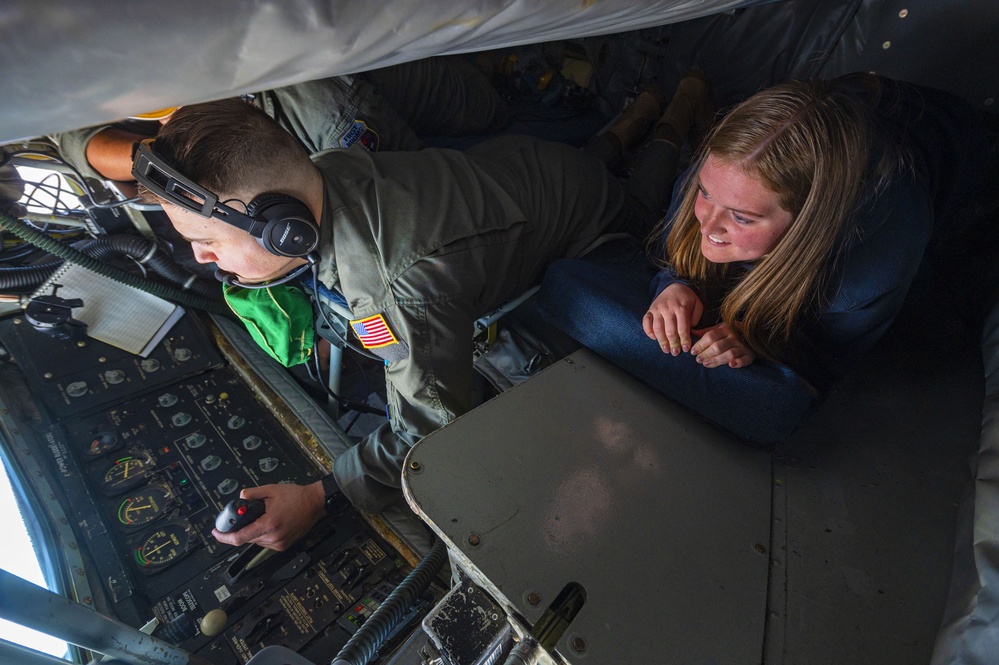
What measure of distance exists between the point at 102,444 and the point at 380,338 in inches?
29.5

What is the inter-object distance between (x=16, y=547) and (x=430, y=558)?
70cm

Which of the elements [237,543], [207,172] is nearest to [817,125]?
[207,172]

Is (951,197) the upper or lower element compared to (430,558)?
lower

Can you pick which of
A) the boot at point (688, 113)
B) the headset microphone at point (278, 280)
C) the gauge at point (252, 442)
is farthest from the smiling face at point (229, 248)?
the boot at point (688, 113)

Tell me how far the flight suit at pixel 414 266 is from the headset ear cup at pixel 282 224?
128 millimetres

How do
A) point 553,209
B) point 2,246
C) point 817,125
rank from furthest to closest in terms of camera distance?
point 2,246 < point 553,209 < point 817,125

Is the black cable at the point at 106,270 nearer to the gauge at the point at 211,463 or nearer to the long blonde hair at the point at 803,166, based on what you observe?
the gauge at the point at 211,463

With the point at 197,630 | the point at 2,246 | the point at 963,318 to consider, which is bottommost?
the point at 963,318

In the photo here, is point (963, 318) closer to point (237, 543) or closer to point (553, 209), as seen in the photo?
point (553, 209)

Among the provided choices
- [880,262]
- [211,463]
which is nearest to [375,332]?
[211,463]

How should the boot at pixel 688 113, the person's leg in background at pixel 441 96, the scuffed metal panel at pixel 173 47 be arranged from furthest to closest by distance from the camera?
the boot at pixel 688 113, the person's leg in background at pixel 441 96, the scuffed metal panel at pixel 173 47

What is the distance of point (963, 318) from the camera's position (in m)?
1.26

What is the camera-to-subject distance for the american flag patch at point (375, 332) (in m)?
1.09

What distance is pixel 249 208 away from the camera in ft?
3.03
